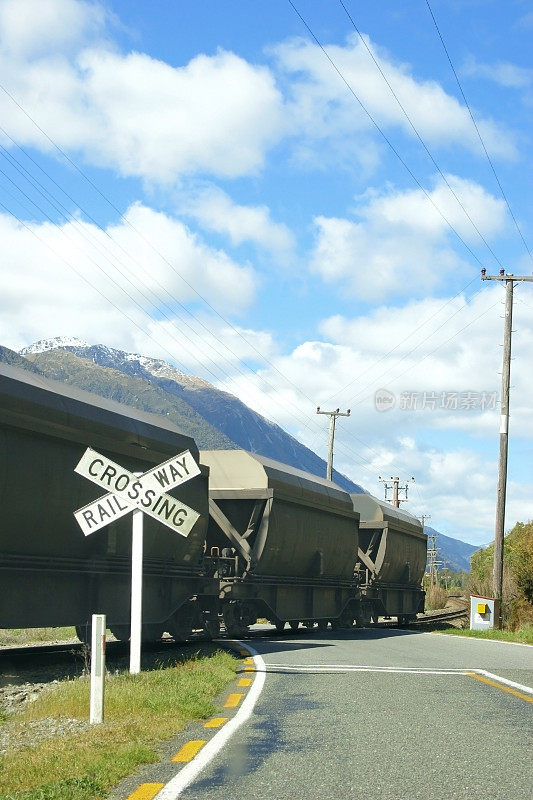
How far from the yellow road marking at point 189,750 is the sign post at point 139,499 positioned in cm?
383

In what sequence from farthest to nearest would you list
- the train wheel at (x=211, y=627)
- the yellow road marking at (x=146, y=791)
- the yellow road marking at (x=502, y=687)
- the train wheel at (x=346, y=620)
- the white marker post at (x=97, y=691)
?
the train wheel at (x=346, y=620)
the train wheel at (x=211, y=627)
the yellow road marking at (x=502, y=687)
the white marker post at (x=97, y=691)
the yellow road marking at (x=146, y=791)

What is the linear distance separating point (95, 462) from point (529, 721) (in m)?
5.28

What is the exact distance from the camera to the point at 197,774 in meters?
6.34

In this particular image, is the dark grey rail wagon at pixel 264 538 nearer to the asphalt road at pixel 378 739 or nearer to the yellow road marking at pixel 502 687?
the asphalt road at pixel 378 739

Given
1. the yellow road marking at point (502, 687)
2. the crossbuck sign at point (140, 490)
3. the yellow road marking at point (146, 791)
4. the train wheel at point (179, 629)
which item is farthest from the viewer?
the train wheel at point (179, 629)

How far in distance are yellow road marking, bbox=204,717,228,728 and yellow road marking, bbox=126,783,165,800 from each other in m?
2.40

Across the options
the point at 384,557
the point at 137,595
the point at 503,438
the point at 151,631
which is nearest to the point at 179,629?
the point at 151,631

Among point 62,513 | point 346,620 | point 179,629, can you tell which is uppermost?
point 62,513

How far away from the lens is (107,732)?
7684 mm

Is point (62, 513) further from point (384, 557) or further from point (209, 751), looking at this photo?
point (384, 557)

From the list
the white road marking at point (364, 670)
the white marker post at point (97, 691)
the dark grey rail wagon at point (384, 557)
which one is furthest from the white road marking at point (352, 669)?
the dark grey rail wagon at point (384, 557)

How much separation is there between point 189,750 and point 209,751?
20 centimetres

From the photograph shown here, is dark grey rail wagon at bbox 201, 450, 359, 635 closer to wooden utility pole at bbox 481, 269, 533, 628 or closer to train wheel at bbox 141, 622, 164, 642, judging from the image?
train wheel at bbox 141, 622, 164, 642

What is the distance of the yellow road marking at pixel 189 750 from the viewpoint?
6.96 metres
